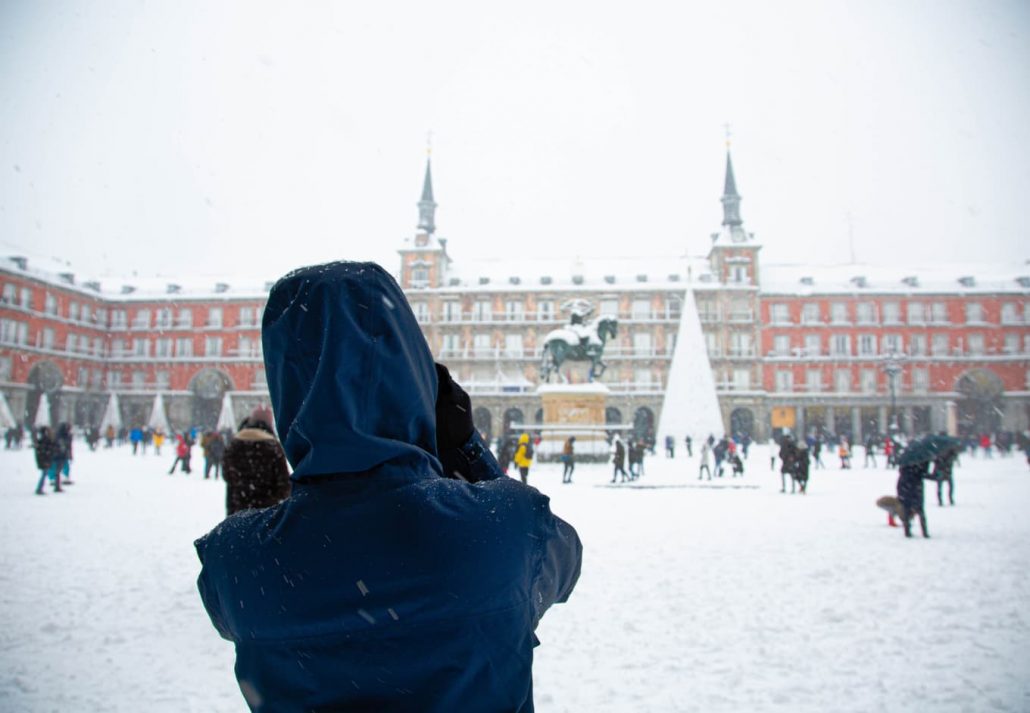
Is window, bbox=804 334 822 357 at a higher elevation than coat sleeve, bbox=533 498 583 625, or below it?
higher

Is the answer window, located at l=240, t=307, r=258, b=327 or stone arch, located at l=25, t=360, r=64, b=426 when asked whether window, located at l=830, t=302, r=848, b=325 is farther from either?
stone arch, located at l=25, t=360, r=64, b=426

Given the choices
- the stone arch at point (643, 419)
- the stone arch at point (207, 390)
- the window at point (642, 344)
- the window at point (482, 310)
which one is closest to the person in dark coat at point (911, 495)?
the stone arch at point (643, 419)

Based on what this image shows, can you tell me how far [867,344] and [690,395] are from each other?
21.2m

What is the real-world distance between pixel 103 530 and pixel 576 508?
20.1 feet

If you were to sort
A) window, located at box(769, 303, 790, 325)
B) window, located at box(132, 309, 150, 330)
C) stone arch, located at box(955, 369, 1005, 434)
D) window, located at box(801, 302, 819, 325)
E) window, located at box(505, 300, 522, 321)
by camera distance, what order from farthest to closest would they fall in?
1. window, located at box(132, 309, 150, 330)
2. window, located at box(505, 300, 522, 321)
3. window, located at box(769, 303, 790, 325)
4. window, located at box(801, 302, 819, 325)
5. stone arch, located at box(955, 369, 1005, 434)

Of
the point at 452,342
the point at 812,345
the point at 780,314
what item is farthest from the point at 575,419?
the point at 812,345

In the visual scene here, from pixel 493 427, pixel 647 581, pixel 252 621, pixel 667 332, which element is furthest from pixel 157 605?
pixel 667 332

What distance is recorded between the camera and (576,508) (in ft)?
34.5

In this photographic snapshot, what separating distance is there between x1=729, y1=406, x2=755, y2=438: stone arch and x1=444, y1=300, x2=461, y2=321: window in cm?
1811

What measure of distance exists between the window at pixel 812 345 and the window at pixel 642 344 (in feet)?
31.7

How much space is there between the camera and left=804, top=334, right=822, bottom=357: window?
144 feet

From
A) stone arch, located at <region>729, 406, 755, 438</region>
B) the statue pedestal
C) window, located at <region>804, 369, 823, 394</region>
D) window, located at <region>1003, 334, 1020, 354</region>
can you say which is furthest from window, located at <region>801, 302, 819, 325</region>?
the statue pedestal

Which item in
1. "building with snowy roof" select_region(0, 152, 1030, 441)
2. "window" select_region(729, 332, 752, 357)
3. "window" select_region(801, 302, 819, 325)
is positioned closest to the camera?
"building with snowy roof" select_region(0, 152, 1030, 441)

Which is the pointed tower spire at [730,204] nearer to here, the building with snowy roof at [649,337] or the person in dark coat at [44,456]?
the building with snowy roof at [649,337]
